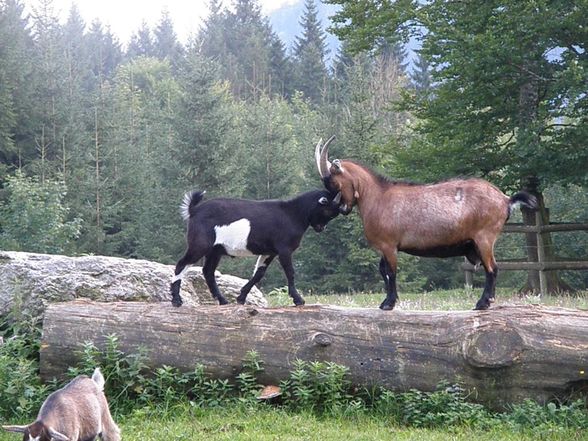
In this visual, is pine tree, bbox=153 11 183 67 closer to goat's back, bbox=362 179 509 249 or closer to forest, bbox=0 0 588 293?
forest, bbox=0 0 588 293

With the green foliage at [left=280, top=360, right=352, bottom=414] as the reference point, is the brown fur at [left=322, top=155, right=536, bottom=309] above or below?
above

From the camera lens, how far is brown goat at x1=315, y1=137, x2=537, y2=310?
24.3 ft

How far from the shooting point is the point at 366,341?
24.7 ft

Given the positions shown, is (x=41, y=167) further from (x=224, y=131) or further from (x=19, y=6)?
(x=19, y=6)

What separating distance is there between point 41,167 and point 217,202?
23632mm

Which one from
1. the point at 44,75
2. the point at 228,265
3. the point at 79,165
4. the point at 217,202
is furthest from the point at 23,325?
the point at 44,75

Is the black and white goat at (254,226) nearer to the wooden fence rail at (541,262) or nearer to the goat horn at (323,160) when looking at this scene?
the goat horn at (323,160)

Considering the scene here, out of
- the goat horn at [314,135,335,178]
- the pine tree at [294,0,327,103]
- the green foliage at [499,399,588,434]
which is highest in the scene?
the pine tree at [294,0,327,103]

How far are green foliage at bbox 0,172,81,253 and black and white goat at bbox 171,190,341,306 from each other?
15.8 meters

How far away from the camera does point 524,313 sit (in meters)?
7.34

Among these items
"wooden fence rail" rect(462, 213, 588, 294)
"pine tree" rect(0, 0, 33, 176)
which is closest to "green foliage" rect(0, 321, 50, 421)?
"wooden fence rail" rect(462, 213, 588, 294)

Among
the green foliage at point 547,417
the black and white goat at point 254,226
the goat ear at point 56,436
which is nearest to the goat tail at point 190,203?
the black and white goat at point 254,226

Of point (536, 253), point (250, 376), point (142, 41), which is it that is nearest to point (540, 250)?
point (536, 253)

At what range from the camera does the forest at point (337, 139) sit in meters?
18.0
